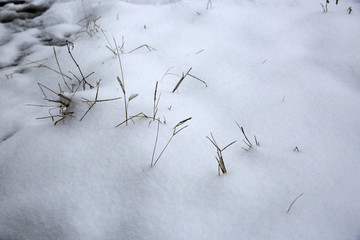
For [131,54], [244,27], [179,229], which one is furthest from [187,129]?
[244,27]

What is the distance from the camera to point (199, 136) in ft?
3.06

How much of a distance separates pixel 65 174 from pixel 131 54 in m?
0.80

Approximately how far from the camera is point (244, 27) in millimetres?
1555

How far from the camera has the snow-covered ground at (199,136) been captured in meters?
0.71

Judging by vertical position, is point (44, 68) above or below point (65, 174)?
above

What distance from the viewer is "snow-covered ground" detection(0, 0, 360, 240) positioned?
714 mm

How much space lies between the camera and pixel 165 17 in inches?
70.4

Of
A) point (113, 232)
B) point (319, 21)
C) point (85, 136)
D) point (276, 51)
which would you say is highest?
point (319, 21)

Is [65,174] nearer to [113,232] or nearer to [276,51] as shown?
[113,232]

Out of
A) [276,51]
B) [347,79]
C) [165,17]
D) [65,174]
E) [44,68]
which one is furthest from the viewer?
[165,17]

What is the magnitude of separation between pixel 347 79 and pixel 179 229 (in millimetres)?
1011

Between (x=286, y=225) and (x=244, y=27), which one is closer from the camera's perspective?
(x=286, y=225)

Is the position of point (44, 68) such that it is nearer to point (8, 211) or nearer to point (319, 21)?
point (8, 211)

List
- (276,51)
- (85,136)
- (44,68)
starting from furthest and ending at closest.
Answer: (44,68) < (276,51) < (85,136)
